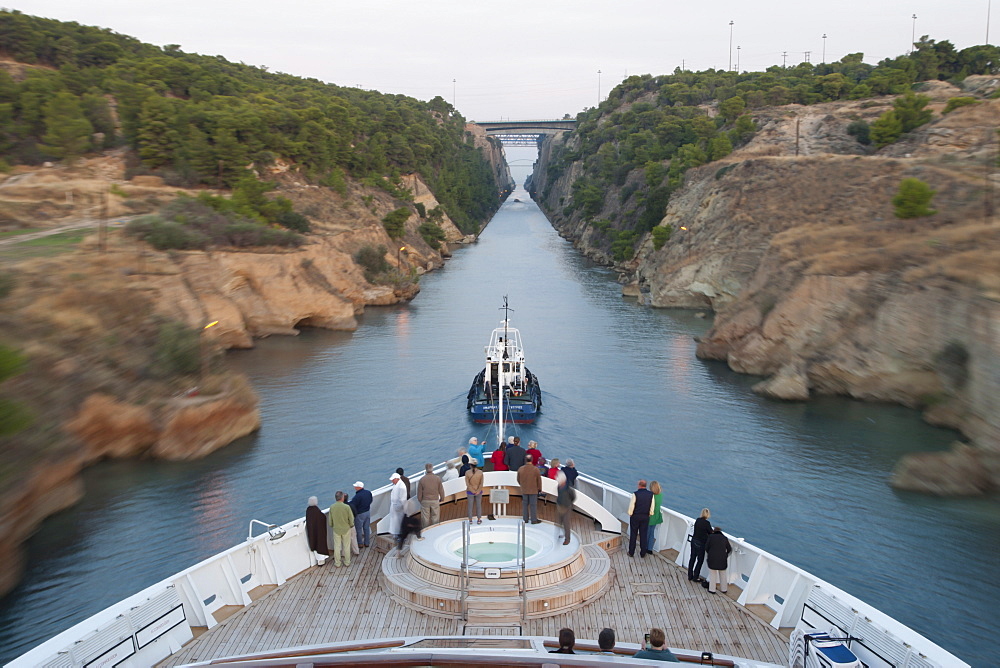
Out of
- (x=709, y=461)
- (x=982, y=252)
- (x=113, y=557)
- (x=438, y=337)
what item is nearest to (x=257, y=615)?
(x=113, y=557)

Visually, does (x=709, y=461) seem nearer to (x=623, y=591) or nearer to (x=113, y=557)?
(x=623, y=591)

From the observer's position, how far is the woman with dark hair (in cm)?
1165

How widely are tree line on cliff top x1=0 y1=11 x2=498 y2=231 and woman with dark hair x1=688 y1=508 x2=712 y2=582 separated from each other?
53454mm

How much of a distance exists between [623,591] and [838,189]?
4348cm

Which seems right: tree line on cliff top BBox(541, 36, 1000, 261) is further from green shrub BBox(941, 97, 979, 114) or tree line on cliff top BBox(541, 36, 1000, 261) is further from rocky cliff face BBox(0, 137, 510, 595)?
rocky cliff face BBox(0, 137, 510, 595)

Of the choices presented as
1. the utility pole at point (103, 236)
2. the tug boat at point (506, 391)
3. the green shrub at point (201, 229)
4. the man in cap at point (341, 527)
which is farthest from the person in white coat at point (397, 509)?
the green shrub at point (201, 229)

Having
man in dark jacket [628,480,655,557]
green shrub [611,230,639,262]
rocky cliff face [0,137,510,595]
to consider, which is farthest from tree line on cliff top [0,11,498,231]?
man in dark jacket [628,480,655,557]

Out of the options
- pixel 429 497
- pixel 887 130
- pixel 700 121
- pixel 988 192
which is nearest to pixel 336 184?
pixel 700 121

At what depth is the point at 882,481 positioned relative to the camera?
23.1m

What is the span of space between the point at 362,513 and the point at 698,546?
215 inches

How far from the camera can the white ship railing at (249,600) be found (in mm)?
8758

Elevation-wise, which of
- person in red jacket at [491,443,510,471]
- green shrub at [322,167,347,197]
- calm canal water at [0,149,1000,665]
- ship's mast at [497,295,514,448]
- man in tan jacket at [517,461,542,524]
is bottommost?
calm canal water at [0,149,1000,665]

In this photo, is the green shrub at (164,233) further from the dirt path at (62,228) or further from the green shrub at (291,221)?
the green shrub at (291,221)

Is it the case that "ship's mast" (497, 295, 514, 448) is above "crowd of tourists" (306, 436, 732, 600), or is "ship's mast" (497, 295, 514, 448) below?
below
